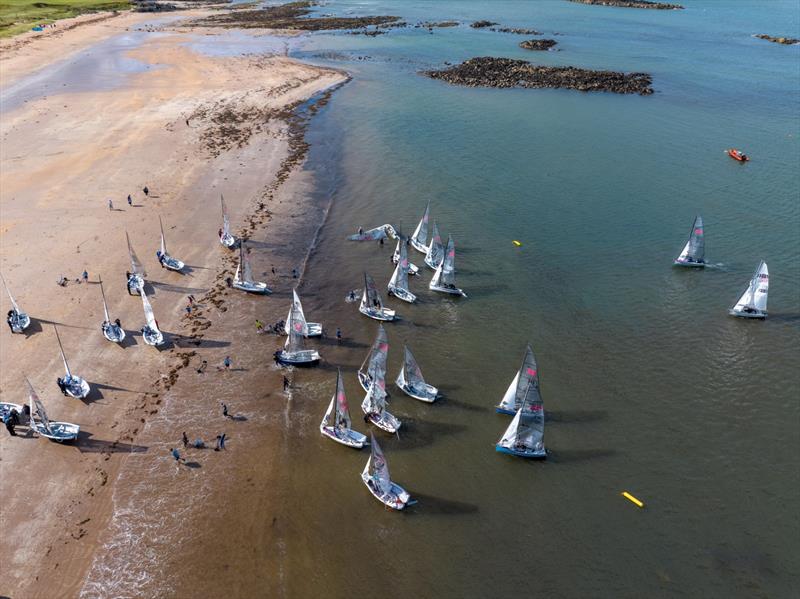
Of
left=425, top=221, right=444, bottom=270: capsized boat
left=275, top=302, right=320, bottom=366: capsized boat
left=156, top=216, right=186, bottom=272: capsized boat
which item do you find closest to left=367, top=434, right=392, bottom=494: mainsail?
A: left=275, top=302, right=320, bottom=366: capsized boat

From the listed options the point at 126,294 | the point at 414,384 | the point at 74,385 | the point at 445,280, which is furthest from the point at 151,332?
the point at 445,280

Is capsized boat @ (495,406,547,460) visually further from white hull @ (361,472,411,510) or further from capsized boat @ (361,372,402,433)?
white hull @ (361,472,411,510)

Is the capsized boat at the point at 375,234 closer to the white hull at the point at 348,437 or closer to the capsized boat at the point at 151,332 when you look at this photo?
the capsized boat at the point at 151,332

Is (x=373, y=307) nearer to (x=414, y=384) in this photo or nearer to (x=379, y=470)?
(x=414, y=384)

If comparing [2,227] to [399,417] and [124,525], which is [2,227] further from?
[399,417]

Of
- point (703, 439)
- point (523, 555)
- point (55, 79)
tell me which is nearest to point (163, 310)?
point (523, 555)

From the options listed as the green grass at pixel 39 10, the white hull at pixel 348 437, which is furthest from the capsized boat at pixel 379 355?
the green grass at pixel 39 10
